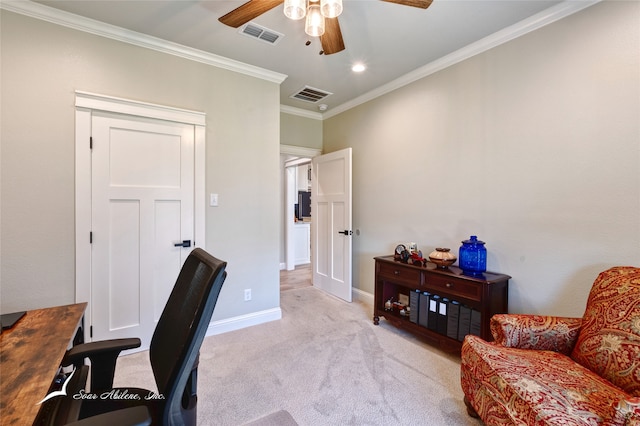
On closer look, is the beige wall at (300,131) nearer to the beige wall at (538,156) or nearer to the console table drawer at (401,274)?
the beige wall at (538,156)

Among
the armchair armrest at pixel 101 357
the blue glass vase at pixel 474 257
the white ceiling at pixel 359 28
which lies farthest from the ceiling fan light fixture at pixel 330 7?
the blue glass vase at pixel 474 257

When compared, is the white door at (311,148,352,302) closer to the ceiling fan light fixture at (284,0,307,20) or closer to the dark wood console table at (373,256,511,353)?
the dark wood console table at (373,256,511,353)

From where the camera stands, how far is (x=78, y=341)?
1.47m

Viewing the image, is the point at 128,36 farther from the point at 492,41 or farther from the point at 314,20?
the point at 492,41

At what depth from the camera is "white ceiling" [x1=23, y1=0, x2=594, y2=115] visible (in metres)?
2.04

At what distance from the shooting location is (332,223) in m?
3.99

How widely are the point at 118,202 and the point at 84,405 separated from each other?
176 centimetres

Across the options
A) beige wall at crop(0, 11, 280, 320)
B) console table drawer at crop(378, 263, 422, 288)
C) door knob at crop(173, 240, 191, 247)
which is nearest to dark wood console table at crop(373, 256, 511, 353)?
console table drawer at crop(378, 263, 422, 288)

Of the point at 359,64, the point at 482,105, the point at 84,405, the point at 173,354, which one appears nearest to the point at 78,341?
the point at 84,405

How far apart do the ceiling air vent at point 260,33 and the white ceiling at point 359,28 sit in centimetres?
5

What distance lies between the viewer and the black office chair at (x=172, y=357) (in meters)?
0.81

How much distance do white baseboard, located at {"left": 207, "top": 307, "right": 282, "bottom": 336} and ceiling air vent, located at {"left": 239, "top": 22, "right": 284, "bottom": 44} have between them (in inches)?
105

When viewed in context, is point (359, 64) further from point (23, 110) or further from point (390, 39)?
point (23, 110)

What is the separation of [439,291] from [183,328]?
2189 mm
